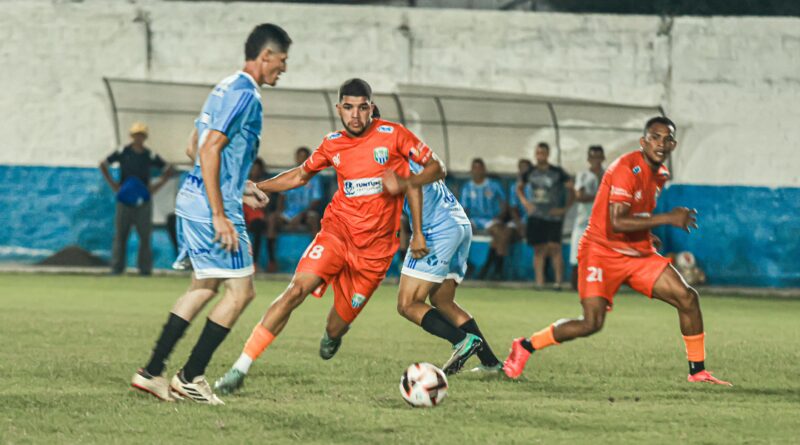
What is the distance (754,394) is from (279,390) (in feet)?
9.05

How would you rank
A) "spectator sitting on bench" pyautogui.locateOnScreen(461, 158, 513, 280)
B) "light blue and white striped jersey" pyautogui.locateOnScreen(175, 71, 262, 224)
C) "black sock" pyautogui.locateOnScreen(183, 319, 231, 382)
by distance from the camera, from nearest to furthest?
"light blue and white striped jersey" pyautogui.locateOnScreen(175, 71, 262, 224) < "black sock" pyautogui.locateOnScreen(183, 319, 231, 382) < "spectator sitting on bench" pyautogui.locateOnScreen(461, 158, 513, 280)

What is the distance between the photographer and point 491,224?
19438 millimetres

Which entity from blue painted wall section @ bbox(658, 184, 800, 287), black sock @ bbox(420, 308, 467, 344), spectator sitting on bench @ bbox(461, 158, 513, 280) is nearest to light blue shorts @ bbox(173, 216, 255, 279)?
black sock @ bbox(420, 308, 467, 344)

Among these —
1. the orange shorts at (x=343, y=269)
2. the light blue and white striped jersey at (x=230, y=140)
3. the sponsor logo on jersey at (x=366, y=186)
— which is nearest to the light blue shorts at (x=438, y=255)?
the orange shorts at (x=343, y=269)

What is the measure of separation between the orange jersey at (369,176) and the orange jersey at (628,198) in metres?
1.22

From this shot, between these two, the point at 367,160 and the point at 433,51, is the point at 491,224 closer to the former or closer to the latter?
the point at 433,51

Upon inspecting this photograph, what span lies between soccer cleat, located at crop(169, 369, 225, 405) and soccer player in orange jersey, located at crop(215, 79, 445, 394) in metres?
1.02

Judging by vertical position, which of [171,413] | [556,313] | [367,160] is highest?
[367,160]

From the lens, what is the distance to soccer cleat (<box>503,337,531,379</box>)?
833cm

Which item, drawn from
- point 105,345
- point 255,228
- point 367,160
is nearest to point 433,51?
point 255,228

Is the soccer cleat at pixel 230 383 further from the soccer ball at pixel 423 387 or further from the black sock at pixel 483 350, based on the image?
the black sock at pixel 483 350

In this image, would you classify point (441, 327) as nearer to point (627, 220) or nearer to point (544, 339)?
point (544, 339)

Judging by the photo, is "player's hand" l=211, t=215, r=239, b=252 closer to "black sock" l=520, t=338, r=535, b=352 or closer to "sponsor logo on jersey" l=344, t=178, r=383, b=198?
"sponsor logo on jersey" l=344, t=178, r=383, b=198

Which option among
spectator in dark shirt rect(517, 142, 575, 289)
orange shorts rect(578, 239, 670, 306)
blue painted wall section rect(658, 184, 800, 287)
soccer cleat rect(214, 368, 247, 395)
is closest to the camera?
soccer cleat rect(214, 368, 247, 395)
